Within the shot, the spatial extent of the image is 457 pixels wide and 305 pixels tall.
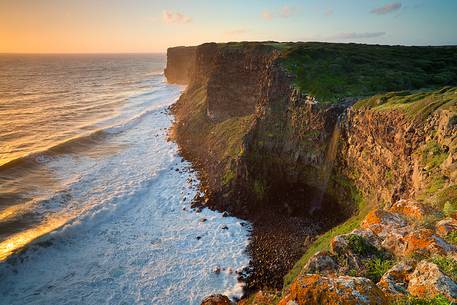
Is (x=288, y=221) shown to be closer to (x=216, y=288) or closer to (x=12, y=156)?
(x=216, y=288)

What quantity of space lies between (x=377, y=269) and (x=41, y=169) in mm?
37826

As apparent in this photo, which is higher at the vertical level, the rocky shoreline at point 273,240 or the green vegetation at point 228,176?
the green vegetation at point 228,176

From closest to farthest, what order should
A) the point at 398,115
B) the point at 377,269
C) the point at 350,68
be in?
1. the point at 377,269
2. the point at 398,115
3. the point at 350,68

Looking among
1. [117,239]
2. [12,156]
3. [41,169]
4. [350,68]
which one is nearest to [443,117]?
[350,68]

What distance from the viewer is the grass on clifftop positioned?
2634cm

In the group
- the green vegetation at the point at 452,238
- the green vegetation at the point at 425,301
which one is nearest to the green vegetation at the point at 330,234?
the green vegetation at the point at 452,238

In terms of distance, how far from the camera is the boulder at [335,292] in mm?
4965

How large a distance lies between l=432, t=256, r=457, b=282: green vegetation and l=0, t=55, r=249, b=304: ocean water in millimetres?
13819

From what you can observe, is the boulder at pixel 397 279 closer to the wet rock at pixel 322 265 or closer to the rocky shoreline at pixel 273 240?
the wet rock at pixel 322 265

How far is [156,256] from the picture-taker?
21.0 m

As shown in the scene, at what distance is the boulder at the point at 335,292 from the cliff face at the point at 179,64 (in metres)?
99.5

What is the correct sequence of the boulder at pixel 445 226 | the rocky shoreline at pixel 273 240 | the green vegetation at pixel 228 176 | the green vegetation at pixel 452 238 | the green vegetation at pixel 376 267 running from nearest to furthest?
the green vegetation at pixel 376 267 → the green vegetation at pixel 452 238 → the boulder at pixel 445 226 → the rocky shoreline at pixel 273 240 → the green vegetation at pixel 228 176

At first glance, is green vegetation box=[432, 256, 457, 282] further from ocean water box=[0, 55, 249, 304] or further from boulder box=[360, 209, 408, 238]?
ocean water box=[0, 55, 249, 304]

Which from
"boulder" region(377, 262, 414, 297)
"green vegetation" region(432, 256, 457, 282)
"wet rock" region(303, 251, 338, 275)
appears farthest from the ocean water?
"green vegetation" region(432, 256, 457, 282)
